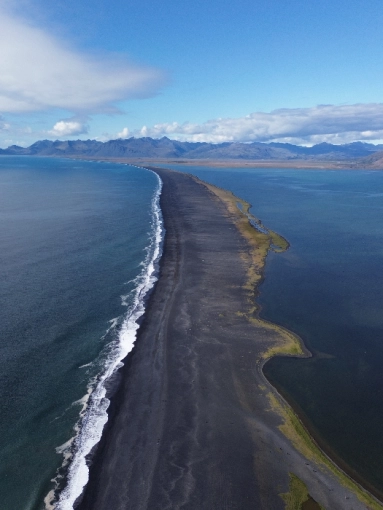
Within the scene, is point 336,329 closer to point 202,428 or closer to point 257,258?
point 202,428

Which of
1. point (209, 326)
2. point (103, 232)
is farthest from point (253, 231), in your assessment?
point (209, 326)

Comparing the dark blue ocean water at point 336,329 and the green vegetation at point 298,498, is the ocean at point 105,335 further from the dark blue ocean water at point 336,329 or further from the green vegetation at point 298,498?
the green vegetation at point 298,498

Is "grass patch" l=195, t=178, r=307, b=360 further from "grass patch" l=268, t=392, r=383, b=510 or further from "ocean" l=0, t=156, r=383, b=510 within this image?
"grass patch" l=268, t=392, r=383, b=510

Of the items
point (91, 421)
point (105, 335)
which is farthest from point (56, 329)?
point (91, 421)

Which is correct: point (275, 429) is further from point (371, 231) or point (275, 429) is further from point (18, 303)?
point (371, 231)

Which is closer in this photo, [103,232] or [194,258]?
[194,258]
